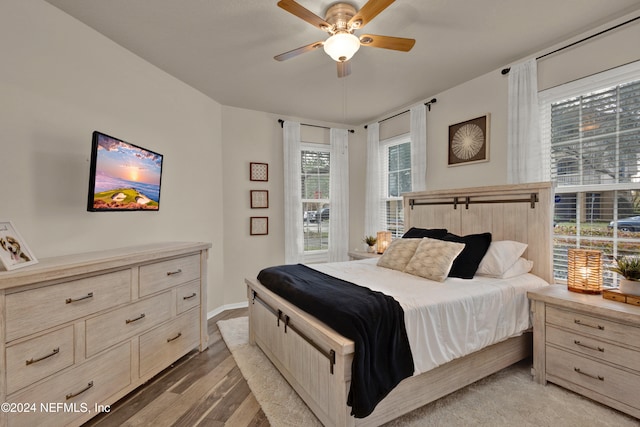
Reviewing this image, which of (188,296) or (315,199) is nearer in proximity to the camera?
(188,296)

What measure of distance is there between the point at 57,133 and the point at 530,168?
4.00 meters

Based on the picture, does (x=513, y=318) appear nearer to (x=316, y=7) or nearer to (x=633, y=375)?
(x=633, y=375)

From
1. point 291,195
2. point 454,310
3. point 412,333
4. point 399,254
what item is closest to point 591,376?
point 454,310

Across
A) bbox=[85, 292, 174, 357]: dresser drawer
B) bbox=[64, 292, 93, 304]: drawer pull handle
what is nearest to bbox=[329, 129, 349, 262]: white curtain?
bbox=[85, 292, 174, 357]: dresser drawer

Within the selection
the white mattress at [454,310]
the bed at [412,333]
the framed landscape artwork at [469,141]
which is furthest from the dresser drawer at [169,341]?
the framed landscape artwork at [469,141]

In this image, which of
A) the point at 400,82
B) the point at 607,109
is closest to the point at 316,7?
the point at 400,82

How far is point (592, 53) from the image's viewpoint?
2.41m

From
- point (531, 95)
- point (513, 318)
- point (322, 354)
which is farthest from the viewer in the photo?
point (531, 95)

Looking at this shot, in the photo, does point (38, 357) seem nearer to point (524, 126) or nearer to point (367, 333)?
point (367, 333)

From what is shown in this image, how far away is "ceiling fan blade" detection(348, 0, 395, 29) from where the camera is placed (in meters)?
1.74

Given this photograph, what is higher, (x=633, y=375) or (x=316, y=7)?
(x=316, y=7)

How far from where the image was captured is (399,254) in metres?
2.90

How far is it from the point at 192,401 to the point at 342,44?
2769 mm

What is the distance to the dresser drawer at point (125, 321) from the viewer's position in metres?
1.83
